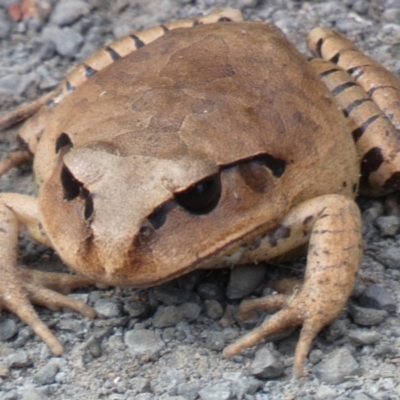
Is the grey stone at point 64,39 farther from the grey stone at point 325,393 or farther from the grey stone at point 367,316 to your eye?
the grey stone at point 325,393

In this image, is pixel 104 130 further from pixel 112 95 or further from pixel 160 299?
pixel 160 299

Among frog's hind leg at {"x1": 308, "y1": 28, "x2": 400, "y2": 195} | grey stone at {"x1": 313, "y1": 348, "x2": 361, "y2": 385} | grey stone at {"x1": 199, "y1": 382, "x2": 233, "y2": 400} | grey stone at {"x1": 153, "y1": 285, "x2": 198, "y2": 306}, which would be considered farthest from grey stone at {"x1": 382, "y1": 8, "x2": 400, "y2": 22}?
grey stone at {"x1": 199, "y1": 382, "x2": 233, "y2": 400}

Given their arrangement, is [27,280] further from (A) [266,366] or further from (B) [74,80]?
(B) [74,80]

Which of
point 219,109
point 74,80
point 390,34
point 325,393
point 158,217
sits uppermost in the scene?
point 219,109

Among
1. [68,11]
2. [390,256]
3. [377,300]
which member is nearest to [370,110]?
[390,256]

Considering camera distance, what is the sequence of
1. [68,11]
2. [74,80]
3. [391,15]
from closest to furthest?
[74,80] < [391,15] < [68,11]

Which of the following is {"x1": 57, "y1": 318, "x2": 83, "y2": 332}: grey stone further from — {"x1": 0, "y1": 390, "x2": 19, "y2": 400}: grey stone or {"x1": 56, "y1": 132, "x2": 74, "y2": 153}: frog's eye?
{"x1": 56, "y1": 132, "x2": 74, "y2": 153}: frog's eye
